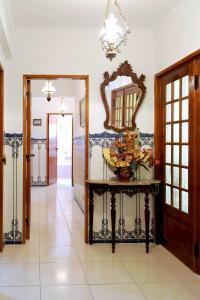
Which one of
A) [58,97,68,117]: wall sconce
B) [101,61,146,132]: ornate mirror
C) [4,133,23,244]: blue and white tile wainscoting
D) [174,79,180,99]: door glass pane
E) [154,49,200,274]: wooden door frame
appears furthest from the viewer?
[58,97,68,117]: wall sconce

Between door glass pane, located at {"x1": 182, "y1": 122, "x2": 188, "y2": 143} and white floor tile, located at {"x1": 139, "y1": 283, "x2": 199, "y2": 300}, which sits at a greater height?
door glass pane, located at {"x1": 182, "y1": 122, "x2": 188, "y2": 143}

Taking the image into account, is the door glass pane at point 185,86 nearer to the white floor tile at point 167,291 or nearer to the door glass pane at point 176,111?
the door glass pane at point 176,111

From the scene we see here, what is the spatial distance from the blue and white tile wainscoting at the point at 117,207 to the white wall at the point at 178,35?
3.13 ft

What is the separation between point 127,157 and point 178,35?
54.0 inches

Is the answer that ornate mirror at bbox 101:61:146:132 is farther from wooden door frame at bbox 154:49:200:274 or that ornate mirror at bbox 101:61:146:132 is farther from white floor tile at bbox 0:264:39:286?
white floor tile at bbox 0:264:39:286

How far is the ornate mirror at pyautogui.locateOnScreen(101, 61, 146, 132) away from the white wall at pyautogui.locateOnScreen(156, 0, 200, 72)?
322mm

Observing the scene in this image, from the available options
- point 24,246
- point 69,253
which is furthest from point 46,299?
point 24,246

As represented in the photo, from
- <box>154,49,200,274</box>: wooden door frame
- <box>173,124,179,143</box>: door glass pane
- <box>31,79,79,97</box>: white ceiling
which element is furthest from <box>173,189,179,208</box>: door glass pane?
<box>31,79,79,97</box>: white ceiling

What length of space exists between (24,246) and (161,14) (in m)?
2.91

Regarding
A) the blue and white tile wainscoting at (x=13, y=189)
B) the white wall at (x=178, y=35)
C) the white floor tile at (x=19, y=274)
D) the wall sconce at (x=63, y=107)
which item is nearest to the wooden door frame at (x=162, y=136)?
the white wall at (x=178, y=35)

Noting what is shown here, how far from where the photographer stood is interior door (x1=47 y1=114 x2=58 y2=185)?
33.8 ft

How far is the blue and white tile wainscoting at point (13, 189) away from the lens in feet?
14.3

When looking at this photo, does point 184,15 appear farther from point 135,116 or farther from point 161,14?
point 135,116

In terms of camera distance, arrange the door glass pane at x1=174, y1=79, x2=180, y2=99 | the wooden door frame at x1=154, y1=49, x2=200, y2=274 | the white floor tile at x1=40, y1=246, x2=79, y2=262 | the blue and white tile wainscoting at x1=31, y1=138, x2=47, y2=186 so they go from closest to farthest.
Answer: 1. the wooden door frame at x1=154, y1=49, x2=200, y2=274
2. the white floor tile at x1=40, y1=246, x2=79, y2=262
3. the door glass pane at x1=174, y1=79, x2=180, y2=99
4. the blue and white tile wainscoting at x1=31, y1=138, x2=47, y2=186
